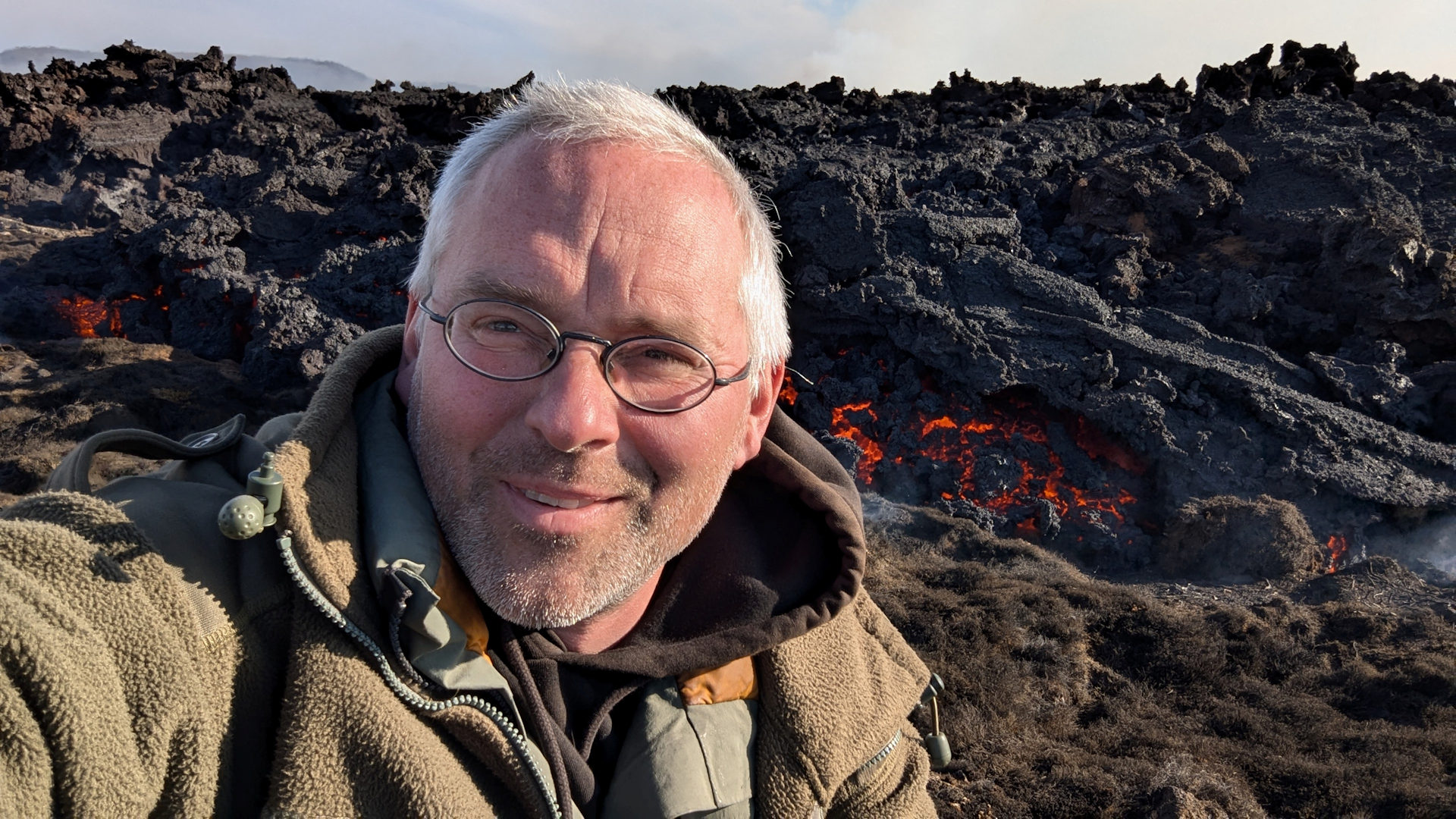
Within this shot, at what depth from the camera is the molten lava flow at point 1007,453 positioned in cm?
720

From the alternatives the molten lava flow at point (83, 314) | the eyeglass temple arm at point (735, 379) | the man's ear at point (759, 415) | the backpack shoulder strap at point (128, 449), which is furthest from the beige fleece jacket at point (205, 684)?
the molten lava flow at point (83, 314)

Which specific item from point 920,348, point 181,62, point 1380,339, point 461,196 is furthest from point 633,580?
point 181,62

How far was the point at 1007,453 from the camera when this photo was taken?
7.46m

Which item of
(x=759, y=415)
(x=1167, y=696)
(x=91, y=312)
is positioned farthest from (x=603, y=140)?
(x=91, y=312)

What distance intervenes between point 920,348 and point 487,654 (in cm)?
677

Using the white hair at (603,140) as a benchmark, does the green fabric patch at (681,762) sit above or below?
below

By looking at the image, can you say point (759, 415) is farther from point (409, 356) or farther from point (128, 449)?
point (128, 449)

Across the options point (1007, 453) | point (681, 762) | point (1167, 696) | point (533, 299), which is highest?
point (533, 299)

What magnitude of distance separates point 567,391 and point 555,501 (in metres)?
0.19

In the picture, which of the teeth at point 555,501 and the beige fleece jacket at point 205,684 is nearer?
the beige fleece jacket at point 205,684

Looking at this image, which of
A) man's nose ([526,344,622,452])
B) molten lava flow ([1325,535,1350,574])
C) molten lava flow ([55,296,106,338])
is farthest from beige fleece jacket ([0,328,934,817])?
molten lava flow ([55,296,106,338])

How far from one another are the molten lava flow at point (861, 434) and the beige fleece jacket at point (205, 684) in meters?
6.31

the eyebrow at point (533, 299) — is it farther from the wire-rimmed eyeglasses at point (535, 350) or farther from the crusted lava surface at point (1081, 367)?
the crusted lava surface at point (1081, 367)

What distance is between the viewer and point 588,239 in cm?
140
